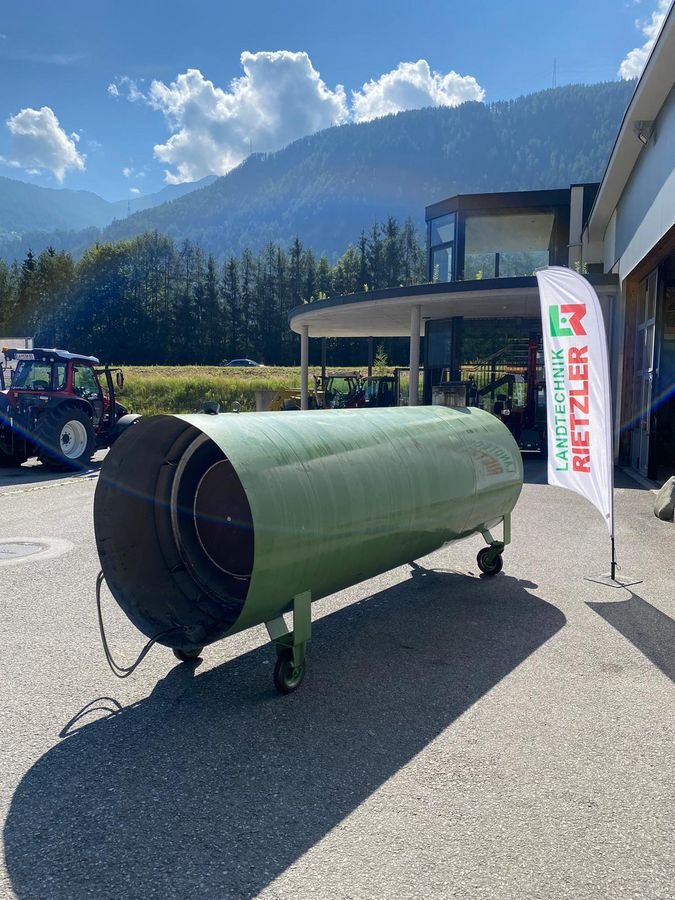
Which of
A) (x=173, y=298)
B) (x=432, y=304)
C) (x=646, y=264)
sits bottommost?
(x=646, y=264)

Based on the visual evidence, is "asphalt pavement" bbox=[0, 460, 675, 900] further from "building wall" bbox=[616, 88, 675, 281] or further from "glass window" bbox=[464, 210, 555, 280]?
"glass window" bbox=[464, 210, 555, 280]

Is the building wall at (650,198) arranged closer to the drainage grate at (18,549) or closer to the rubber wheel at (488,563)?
the rubber wheel at (488,563)

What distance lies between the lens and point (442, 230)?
878 inches

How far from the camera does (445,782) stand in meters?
3.06

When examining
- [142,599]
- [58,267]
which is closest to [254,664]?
[142,599]

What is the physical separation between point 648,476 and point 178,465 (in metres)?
11.2

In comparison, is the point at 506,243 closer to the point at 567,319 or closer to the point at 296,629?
the point at 567,319

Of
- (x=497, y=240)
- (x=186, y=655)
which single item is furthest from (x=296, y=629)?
(x=497, y=240)

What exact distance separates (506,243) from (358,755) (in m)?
21.2

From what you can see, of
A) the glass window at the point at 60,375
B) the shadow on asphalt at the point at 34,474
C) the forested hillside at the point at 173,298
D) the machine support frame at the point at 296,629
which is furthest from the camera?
the forested hillside at the point at 173,298

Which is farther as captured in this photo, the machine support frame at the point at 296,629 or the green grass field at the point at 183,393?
the green grass field at the point at 183,393

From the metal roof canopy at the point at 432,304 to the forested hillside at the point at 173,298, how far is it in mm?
44926

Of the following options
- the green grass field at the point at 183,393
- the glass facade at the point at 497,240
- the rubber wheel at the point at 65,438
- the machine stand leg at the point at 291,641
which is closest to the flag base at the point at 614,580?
the machine stand leg at the point at 291,641

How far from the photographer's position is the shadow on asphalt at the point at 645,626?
4.52m
